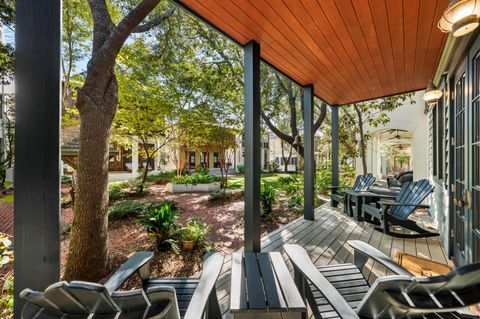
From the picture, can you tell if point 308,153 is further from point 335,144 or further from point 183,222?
point 183,222

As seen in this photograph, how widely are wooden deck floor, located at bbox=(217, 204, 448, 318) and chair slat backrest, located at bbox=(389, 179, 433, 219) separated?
1.40 ft

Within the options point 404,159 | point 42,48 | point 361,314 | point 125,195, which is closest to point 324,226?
point 361,314

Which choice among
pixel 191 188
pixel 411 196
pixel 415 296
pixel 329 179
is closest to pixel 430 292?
pixel 415 296

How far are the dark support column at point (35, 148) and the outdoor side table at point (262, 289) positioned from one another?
1.05m

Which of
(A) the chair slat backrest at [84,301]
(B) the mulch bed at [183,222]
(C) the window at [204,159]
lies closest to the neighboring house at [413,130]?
(B) the mulch bed at [183,222]

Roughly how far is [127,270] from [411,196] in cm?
429

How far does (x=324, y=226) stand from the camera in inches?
159

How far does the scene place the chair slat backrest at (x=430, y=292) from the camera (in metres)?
0.85

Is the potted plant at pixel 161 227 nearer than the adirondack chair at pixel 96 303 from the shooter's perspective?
No

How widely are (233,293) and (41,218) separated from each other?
3.77ft

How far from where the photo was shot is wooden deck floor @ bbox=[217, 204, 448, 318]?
245 centimetres

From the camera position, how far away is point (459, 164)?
247cm

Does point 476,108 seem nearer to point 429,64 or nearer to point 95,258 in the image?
point 429,64

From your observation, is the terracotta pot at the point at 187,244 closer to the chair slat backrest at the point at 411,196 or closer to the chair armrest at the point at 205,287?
the chair armrest at the point at 205,287
